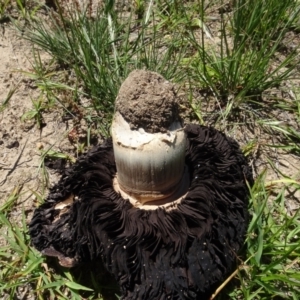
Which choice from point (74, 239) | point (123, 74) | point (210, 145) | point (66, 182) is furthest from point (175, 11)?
point (74, 239)

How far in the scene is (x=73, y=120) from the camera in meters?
1.97

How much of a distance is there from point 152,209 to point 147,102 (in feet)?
1.01

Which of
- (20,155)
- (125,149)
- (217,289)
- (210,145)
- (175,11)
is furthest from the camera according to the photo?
(175,11)

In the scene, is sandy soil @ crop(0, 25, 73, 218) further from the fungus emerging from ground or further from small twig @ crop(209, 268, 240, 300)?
small twig @ crop(209, 268, 240, 300)

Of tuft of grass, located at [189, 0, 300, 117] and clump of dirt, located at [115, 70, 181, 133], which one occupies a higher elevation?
clump of dirt, located at [115, 70, 181, 133]

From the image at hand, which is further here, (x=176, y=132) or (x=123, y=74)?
(x=123, y=74)

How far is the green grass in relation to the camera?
1712 millimetres

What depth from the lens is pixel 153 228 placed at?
1.39 metres

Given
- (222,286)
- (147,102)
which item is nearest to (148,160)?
(147,102)

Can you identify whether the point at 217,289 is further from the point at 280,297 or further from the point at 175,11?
the point at 175,11

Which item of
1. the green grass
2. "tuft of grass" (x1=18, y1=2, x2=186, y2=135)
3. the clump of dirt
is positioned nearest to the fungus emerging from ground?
the clump of dirt

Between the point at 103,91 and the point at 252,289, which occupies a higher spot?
the point at 103,91

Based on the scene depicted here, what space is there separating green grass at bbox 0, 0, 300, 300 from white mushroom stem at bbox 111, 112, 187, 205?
0.34m

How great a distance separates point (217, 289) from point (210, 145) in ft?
1.30
